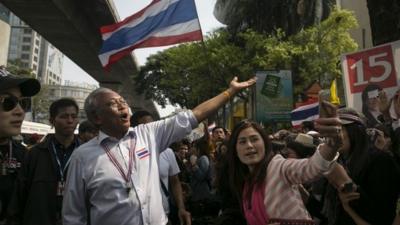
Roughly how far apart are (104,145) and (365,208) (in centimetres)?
176

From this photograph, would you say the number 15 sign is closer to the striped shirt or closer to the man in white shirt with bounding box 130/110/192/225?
the man in white shirt with bounding box 130/110/192/225

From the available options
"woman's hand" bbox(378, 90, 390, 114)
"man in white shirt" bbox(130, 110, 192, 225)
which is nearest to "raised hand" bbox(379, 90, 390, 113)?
"woman's hand" bbox(378, 90, 390, 114)

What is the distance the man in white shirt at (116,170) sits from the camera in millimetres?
2811

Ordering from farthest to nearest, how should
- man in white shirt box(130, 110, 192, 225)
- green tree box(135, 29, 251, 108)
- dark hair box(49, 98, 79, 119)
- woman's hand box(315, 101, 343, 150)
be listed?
1. green tree box(135, 29, 251, 108)
2. man in white shirt box(130, 110, 192, 225)
3. dark hair box(49, 98, 79, 119)
4. woman's hand box(315, 101, 343, 150)

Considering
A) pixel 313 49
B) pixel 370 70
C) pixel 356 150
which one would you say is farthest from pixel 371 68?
pixel 313 49

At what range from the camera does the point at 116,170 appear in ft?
9.33

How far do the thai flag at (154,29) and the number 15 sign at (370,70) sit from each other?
191cm

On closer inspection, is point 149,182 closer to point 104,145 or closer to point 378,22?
point 104,145

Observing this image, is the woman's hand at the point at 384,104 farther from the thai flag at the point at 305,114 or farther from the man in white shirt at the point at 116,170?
the thai flag at the point at 305,114

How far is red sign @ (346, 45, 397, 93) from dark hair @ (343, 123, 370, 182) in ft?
7.01

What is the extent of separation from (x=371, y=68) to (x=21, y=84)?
4038 mm

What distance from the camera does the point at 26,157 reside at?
3.36m

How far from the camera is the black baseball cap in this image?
251cm

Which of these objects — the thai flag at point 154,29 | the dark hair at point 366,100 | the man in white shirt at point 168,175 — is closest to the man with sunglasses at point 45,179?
the man in white shirt at point 168,175
